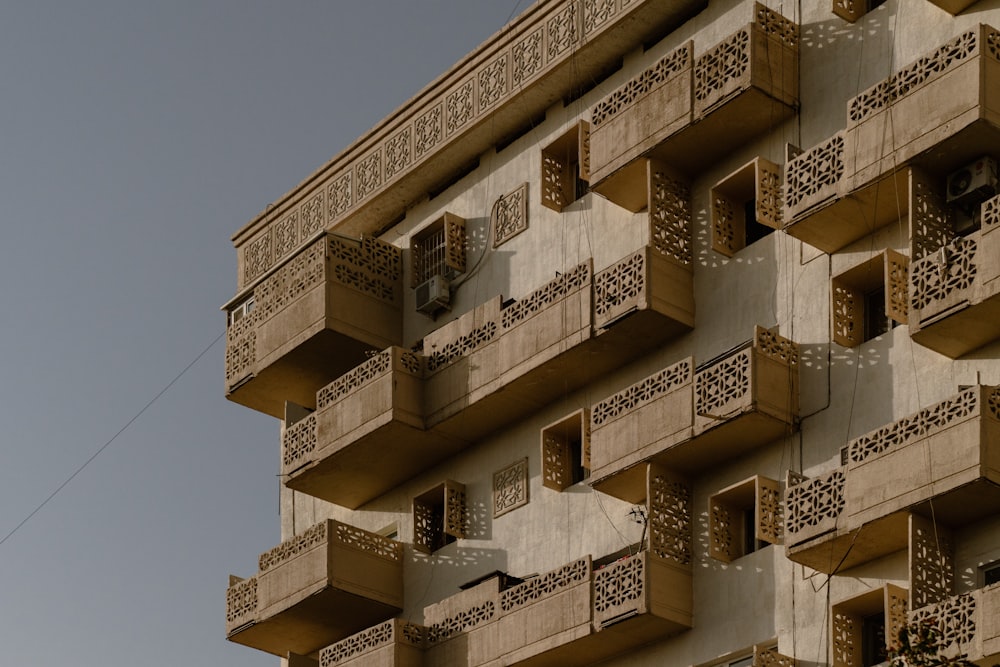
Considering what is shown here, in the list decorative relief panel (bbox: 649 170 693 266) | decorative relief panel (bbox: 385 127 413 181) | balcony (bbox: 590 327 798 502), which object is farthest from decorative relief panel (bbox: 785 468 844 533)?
decorative relief panel (bbox: 385 127 413 181)

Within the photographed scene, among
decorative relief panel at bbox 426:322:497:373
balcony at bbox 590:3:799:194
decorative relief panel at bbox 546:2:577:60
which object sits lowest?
decorative relief panel at bbox 426:322:497:373

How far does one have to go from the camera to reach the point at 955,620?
20781 millimetres

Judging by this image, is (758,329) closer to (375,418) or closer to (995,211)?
(995,211)

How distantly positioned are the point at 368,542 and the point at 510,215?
424cm

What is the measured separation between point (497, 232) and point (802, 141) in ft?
17.0

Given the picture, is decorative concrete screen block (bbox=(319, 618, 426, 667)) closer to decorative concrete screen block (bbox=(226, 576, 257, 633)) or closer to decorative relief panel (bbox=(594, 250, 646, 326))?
decorative concrete screen block (bbox=(226, 576, 257, 633))

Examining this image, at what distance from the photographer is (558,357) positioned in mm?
26328

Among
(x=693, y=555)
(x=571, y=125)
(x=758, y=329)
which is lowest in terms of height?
(x=693, y=555)

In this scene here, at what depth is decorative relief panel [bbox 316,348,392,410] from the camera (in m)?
28.4

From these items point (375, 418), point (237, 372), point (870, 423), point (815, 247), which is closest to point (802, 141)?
point (815, 247)

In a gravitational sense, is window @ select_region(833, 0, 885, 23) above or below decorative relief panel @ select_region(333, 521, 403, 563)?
above

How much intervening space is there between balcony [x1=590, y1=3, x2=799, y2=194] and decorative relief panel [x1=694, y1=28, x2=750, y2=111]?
10 mm

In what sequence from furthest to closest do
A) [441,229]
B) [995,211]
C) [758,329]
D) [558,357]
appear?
[441,229] → [558,357] → [758,329] → [995,211]

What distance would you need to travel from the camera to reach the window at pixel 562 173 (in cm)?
2814
